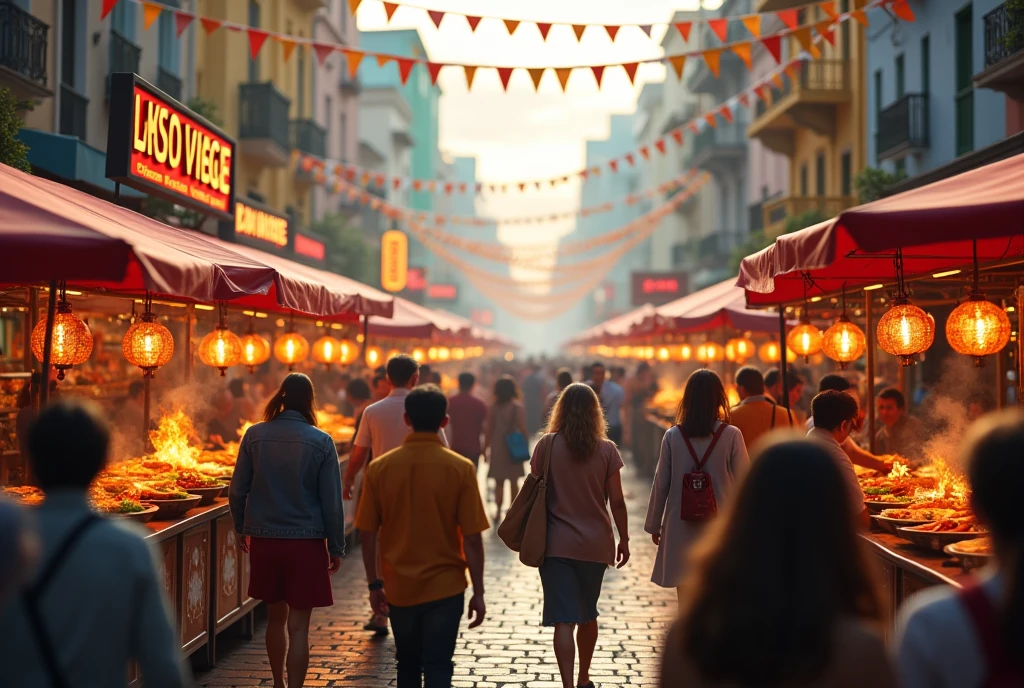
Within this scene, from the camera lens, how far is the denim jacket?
655 cm

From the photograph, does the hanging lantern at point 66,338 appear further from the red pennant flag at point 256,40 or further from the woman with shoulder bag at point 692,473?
the red pennant flag at point 256,40

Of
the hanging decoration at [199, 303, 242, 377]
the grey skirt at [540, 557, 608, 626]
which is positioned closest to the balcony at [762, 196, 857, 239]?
the hanging decoration at [199, 303, 242, 377]

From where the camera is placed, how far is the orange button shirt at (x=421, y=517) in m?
5.48

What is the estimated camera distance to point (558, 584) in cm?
684

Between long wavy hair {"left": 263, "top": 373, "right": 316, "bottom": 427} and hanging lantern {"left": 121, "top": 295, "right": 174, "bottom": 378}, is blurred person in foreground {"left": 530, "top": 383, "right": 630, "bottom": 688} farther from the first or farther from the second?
hanging lantern {"left": 121, "top": 295, "right": 174, "bottom": 378}

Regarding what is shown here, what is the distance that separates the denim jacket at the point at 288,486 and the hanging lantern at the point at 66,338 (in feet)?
6.34

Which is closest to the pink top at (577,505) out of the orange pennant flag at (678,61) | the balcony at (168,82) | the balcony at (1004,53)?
the orange pennant flag at (678,61)

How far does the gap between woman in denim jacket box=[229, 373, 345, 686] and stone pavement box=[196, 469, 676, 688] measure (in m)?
1.05

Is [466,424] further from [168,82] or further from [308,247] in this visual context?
[308,247]

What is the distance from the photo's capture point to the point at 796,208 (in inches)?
1117

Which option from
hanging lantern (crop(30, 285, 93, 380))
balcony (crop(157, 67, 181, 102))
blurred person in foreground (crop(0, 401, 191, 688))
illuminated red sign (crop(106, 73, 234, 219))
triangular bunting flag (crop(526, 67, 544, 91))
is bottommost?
blurred person in foreground (crop(0, 401, 191, 688))

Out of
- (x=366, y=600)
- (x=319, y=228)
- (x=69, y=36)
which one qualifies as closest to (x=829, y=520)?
(x=366, y=600)

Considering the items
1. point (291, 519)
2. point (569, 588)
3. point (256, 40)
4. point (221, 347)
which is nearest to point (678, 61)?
point (256, 40)

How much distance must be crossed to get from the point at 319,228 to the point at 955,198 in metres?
29.5
